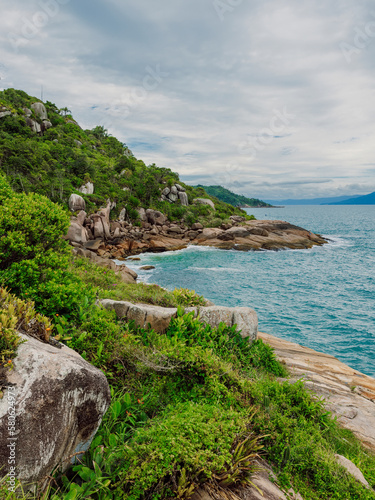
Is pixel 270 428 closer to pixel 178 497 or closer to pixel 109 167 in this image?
pixel 178 497

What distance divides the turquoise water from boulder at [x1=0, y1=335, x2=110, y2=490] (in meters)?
15.8

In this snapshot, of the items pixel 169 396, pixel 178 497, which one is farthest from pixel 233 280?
pixel 178 497

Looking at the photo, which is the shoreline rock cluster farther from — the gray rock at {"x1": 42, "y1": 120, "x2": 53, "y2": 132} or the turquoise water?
the gray rock at {"x1": 42, "y1": 120, "x2": 53, "y2": 132}

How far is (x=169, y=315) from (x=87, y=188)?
4365cm

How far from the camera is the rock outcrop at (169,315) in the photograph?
7.29 m

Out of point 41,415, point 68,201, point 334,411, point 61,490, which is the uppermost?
point 68,201

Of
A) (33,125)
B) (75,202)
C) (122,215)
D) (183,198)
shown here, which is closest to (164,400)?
(75,202)

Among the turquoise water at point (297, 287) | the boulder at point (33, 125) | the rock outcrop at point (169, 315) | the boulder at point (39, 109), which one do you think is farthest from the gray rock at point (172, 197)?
the rock outcrop at point (169, 315)

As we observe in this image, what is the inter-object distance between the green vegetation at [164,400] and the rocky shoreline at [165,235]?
26772mm

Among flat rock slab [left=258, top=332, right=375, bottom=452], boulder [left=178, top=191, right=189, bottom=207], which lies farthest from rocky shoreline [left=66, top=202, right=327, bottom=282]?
flat rock slab [left=258, top=332, right=375, bottom=452]

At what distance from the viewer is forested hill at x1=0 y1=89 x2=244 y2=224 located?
39.4 metres

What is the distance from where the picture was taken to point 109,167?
6144cm

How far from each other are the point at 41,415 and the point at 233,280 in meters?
27.4

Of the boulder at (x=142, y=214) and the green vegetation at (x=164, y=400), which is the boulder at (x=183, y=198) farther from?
the green vegetation at (x=164, y=400)
